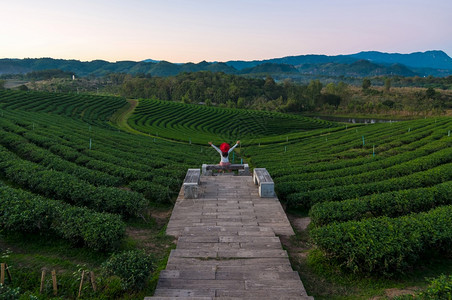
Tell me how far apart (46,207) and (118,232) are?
2.63 metres

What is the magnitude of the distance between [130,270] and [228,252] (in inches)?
110

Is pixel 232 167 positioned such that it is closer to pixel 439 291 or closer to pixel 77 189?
pixel 77 189

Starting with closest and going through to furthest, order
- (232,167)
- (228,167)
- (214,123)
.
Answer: (228,167) → (232,167) → (214,123)

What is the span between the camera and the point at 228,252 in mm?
7793

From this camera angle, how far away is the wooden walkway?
6.09m

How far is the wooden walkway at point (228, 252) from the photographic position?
6.09 meters

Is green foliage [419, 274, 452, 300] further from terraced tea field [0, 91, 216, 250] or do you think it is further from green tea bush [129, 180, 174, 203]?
Result: green tea bush [129, 180, 174, 203]

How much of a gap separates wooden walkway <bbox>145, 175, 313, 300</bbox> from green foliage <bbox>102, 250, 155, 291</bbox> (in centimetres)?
44

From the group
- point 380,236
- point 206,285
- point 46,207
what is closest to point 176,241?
point 206,285

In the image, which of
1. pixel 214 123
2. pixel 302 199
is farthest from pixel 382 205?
pixel 214 123

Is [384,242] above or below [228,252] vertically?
above

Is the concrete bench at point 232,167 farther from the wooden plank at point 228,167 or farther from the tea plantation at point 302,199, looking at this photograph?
the tea plantation at point 302,199

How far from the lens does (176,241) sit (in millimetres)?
9031

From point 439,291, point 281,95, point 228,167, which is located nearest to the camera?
point 439,291
